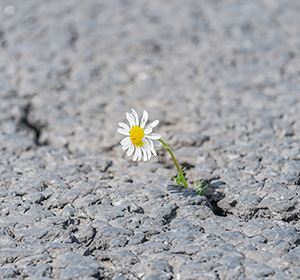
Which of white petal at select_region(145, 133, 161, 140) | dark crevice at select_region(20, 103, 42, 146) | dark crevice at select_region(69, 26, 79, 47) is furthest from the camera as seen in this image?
dark crevice at select_region(69, 26, 79, 47)

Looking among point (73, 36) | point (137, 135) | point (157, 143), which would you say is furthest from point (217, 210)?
point (73, 36)

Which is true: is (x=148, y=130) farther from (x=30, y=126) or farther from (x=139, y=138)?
(x=30, y=126)

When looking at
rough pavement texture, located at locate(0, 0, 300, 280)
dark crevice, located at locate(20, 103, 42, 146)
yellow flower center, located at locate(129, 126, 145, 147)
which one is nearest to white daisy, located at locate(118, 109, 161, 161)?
yellow flower center, located at locate(129, 126, 145, 147)

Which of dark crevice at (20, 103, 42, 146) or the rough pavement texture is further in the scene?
dark crevice at (20, 103, 42, 146)

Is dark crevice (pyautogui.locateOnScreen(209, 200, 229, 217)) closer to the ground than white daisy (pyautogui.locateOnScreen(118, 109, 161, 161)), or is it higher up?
closer to the ground

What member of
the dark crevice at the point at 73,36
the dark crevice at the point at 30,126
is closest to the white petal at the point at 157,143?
the dark crevice at the point at 30,126

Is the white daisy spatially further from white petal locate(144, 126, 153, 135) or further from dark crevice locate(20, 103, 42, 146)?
dark crevice locate(20, 103, 42, 146)
